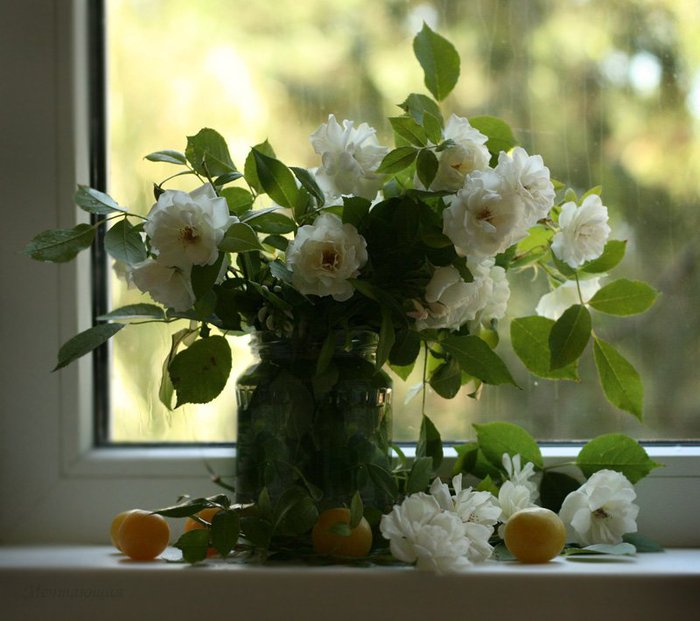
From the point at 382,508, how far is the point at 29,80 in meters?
0.60

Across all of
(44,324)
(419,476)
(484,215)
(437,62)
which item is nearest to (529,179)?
(484,215)

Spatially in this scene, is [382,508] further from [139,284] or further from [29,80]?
[29,80]

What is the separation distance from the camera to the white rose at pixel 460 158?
75 centimetres

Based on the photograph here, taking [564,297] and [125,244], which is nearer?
[125,244]

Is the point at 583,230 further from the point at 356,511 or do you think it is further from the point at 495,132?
the point at 356,511

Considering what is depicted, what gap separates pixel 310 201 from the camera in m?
0.80

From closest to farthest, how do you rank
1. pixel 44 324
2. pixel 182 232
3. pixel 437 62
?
pixel 182 232
pixel 437 62
pixel 44 324

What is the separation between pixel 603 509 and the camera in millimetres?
836

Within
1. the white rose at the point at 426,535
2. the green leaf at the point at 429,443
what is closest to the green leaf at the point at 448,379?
the green leaf at the point at 429,443

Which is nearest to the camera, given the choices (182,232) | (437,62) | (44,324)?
(182,232)

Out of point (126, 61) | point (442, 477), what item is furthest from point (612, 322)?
point (126, 61)

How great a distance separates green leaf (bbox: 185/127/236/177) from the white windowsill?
0.34 metres

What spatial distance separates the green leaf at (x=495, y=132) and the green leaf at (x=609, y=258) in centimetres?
14

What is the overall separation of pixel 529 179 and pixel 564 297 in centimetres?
20
